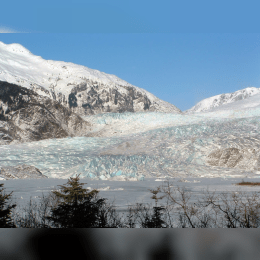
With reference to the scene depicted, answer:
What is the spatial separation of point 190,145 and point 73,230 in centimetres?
245

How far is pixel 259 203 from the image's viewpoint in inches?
85.4

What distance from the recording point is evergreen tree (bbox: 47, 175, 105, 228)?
2.11 m

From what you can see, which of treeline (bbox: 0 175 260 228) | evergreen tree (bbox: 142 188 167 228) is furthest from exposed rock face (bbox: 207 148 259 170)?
evergreen tree (bbox: 142 188 167 228)

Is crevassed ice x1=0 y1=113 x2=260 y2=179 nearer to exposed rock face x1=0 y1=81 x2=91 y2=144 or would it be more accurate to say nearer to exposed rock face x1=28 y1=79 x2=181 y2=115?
exposed rock face x1=0 y1=81 x2=91 y2=144

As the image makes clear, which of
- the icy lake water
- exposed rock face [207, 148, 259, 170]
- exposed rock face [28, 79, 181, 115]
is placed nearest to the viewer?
the icy lake water

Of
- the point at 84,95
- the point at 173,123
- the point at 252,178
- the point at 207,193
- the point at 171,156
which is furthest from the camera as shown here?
the point at 84,95

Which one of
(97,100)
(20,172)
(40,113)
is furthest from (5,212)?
(97,100)

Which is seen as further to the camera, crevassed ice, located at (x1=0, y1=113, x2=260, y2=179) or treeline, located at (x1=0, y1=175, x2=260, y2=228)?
crevassed ice, located at (x1=0, y1=113, x2=260, y2=179)

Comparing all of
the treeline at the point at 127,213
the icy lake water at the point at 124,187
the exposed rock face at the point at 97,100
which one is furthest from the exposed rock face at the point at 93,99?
A: the treeline at the point at 127,213

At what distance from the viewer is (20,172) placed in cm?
263

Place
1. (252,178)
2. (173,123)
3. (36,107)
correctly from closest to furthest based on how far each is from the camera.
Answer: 1. (252,178)
2. (173,123)
3. (36,107)

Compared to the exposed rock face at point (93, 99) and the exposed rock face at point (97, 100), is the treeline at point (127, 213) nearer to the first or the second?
the exposed rock face at point (93, 99)

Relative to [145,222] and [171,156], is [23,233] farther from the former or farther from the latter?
[171,156]

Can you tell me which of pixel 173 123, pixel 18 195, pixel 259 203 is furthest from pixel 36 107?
pixel 259 203
